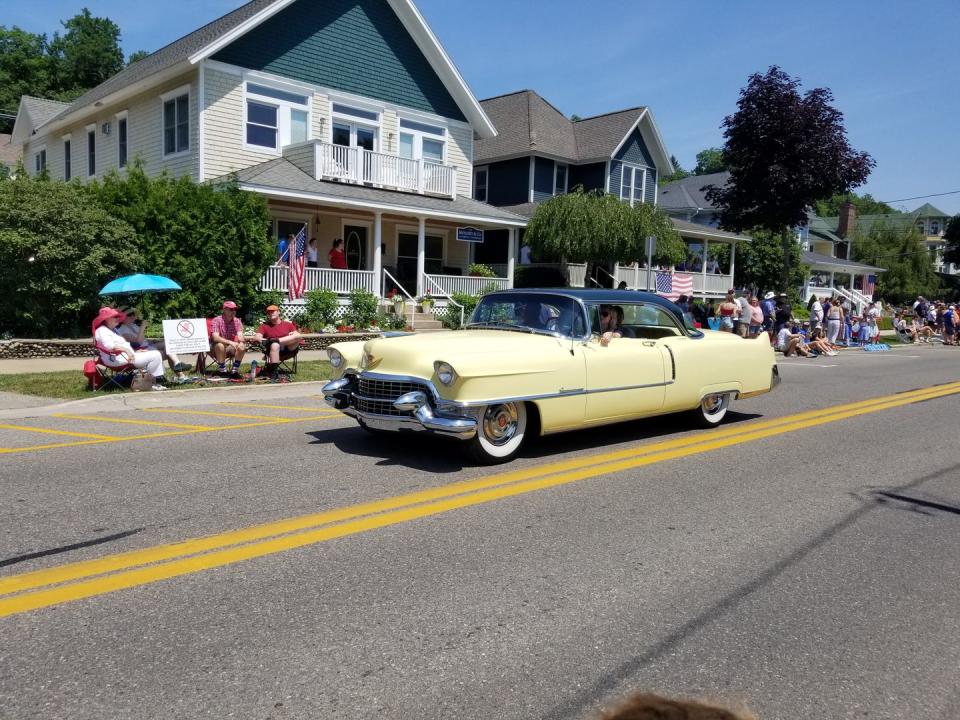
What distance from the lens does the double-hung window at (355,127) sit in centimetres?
2412

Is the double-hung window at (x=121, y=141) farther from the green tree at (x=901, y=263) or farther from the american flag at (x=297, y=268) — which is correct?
the green tree at (x=901, y=263)

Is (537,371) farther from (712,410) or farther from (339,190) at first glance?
(339,190)

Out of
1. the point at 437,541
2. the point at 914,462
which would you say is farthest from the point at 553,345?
the point at 914,462

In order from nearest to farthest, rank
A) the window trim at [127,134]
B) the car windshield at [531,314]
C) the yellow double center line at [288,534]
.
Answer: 1. the yellow double center line at [288,534]
2. the car windshield at [531,314]
3. the window trim at [127,134]

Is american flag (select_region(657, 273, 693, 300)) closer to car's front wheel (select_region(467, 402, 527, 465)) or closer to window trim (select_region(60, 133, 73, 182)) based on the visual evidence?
window trim (select_region(60, 133, 73, 182))

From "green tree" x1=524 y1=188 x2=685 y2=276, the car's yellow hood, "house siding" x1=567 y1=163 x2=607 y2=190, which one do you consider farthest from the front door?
the car's yellow hood

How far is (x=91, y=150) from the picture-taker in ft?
88.8

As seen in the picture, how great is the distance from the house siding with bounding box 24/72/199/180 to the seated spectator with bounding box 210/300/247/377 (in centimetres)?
923

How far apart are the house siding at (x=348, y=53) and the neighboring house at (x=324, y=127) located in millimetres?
38

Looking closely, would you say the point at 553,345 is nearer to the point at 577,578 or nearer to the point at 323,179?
→ the point at 577,578

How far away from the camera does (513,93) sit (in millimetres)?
36062

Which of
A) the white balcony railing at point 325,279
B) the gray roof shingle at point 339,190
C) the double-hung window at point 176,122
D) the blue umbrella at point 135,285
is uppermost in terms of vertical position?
the double-hung window at point 176,122

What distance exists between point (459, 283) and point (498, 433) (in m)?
18.3

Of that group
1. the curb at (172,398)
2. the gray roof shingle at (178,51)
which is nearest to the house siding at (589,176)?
the gray roof shingle at (178,51)
